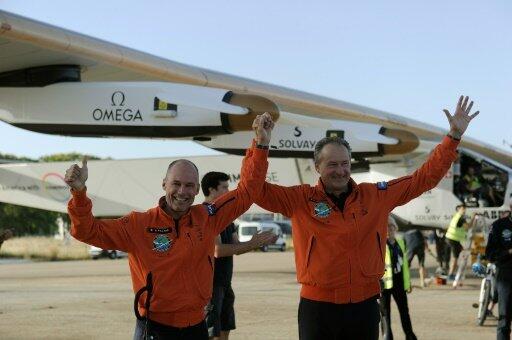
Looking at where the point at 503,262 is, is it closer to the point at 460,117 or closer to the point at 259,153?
the point at 460,117

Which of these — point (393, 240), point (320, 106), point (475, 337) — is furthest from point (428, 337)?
point (320, 106)

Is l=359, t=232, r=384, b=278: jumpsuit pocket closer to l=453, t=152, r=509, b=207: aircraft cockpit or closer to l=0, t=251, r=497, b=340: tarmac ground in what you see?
l=0, t=251, r=497, b=340: tarmac ground

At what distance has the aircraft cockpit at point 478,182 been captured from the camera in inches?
793

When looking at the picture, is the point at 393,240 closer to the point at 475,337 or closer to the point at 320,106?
the point at 475,337

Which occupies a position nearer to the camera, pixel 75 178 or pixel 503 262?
pixel 75 178

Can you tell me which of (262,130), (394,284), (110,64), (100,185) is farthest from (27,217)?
(262,130)

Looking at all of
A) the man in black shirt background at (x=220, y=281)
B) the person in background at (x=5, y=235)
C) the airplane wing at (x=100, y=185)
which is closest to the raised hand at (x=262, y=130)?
the man in black shirt background at (x=220, y=281)

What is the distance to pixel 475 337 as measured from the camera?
362 inches

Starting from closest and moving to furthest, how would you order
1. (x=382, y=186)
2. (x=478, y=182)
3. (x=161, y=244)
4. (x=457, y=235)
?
(x=161, y=244) < (x=382, y=186) < (x=457, y=235) < (x=478, y=182)

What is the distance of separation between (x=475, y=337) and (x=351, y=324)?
5.27 meters

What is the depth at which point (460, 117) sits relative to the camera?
16.0 feet

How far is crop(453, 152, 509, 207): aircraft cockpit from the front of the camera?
2014cm

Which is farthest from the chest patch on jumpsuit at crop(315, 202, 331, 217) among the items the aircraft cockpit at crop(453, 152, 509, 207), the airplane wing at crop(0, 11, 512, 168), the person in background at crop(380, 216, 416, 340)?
the aircraft cockpit at crop(453, 152, 509, 207)

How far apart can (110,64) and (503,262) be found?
25.7ft
